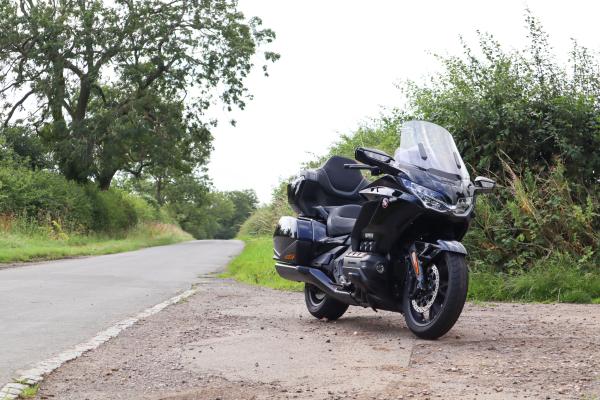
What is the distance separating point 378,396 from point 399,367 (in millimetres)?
942

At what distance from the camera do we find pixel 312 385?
470 cm

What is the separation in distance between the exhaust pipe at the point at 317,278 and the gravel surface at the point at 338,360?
0.34 meters

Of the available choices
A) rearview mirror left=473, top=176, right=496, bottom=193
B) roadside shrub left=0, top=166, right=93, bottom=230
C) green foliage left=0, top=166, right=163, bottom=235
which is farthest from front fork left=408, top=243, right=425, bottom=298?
roadside shrub left=0, top=166, right=93, bottom=230

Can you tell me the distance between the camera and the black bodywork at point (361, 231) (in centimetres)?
646

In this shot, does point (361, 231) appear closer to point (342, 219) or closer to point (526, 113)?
point (342, 219)

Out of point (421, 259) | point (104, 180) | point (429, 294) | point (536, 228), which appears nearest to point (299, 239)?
point (421, 259)

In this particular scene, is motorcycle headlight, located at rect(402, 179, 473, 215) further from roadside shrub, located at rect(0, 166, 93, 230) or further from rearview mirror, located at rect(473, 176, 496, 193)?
roadside shrub, located at rect(0, 166, 93, 230)

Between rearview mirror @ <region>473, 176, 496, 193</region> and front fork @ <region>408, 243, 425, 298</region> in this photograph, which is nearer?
front fork @ <region>408, 243, 425, 298</region>

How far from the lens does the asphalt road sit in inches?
250

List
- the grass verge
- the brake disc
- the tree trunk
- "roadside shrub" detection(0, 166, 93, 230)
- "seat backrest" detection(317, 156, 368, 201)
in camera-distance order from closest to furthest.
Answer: the grass verge → the brake disc → "seat backrest" detection(317, 156, 368, 201) → "roadside shrub" detection(0, 166, 93, 230) → the tree trunk

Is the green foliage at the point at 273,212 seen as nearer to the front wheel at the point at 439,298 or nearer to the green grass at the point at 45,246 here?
the green grass at the point at 45,246

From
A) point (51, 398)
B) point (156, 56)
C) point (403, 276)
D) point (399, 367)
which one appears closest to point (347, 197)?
point (403, 276)

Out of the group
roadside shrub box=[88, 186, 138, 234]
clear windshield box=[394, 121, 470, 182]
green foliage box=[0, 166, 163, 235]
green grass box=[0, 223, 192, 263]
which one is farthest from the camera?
roadside shrub box=[88, 186, 138, 234]

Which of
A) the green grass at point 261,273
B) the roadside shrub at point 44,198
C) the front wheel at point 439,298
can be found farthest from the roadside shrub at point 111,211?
the front wheel at point 439,298
